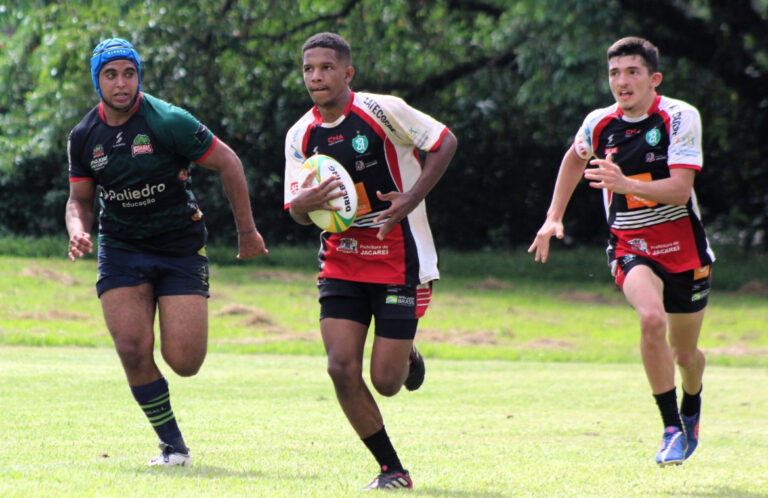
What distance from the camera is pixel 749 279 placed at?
21.9 m

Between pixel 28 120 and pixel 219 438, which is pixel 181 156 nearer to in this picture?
pixel 219 438

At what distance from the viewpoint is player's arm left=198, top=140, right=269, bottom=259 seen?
20.8 ft

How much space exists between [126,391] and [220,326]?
7.09 m

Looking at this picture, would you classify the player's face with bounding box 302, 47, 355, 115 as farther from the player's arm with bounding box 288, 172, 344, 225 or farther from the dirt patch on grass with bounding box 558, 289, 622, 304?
the dirt patch on grass with bounding box 558, 289, 622, 304

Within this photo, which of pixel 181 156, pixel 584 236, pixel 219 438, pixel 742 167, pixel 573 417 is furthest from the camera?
pixel 584 236

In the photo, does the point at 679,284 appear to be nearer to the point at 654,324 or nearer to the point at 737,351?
the point at 654,324

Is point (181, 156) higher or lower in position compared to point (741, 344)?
higher

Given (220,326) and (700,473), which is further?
(220,326)

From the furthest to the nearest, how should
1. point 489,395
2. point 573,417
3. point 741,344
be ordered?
1. point 741,344
2. point 489,395
3. point 573,417

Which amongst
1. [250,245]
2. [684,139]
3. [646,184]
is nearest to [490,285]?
[684,139]

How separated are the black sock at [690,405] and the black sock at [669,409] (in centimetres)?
56

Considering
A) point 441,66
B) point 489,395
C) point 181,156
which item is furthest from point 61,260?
point 181,156

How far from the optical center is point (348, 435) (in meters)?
7.72

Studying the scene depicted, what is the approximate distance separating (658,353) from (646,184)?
993 millimetres
